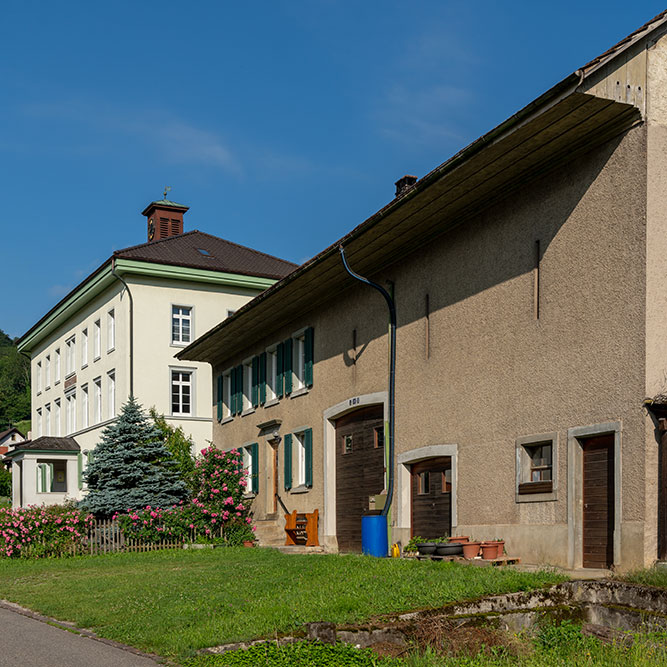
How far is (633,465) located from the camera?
1212 centimetres

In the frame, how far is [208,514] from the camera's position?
25375mm

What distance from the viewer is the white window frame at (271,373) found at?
2625 centimetres

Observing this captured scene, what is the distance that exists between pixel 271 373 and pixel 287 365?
5.97 feet

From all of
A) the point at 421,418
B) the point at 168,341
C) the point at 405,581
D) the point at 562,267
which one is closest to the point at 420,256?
the point at 421,418

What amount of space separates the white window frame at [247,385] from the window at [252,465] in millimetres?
1204

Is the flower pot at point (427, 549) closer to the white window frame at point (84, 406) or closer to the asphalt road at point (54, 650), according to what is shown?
the asphalt road at point (54, 650)

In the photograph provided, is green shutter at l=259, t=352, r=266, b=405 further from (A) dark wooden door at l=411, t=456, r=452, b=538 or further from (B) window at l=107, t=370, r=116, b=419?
(B) window at l=107, t=370, r=116, b=419

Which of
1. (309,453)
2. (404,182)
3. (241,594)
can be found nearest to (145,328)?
(309,453)

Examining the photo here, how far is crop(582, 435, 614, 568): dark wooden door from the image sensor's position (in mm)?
12688

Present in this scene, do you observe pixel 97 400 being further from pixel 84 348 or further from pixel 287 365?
pixel 287 365

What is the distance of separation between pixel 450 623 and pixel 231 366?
69.2 feet

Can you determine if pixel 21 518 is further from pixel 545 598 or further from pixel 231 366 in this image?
pixel 545 598

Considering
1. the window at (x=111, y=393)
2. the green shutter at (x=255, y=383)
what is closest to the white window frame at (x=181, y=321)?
the window at (x=111, y=393)

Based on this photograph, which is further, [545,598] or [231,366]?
[231,366]
